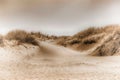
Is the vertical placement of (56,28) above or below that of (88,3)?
below

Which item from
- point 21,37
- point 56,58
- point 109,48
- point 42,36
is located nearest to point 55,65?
point 56,58

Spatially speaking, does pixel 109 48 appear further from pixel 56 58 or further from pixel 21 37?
pixel 21 37

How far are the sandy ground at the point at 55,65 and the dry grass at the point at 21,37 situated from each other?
0.08m

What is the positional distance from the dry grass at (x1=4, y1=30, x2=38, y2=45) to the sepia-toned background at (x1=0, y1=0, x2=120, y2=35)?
0.19 feet

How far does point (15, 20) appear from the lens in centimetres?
301

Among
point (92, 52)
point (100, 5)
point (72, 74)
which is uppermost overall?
point (100, 5)

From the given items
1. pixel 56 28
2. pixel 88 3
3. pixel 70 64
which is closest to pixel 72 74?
pixel 70 64

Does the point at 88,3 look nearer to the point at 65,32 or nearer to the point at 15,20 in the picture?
the point at 65,32

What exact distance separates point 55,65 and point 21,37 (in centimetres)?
49

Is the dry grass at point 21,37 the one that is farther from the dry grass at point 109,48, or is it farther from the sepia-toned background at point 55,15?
the dry grass at point 109,48

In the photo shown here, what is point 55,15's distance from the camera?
3061 mm

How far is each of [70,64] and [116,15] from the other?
78 centimetres

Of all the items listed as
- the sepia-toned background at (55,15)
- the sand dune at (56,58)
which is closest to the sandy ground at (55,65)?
the sand dune at (56,58)

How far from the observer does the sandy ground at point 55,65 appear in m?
2.95
